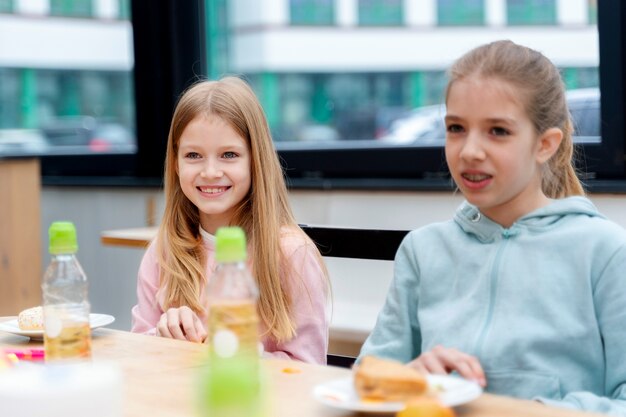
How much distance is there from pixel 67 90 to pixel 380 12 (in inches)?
67.8

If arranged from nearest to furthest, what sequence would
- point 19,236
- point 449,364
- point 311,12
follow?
point 449,364 < point 311,12 < point 19,236

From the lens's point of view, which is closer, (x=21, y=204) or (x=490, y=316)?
(x=490, y=316)

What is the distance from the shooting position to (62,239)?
1.22 meters

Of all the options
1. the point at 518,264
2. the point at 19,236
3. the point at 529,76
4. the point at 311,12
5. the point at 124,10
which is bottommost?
the point at 19,236

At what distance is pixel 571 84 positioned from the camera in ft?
9.82

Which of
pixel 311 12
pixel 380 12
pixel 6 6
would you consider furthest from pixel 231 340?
pixel 6 6

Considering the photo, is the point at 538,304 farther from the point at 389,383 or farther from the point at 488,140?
the point at 389,383

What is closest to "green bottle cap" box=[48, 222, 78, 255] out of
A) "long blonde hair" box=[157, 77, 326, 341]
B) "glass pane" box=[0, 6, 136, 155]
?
"long blonde hair" box=[157, 77, 326, 341]

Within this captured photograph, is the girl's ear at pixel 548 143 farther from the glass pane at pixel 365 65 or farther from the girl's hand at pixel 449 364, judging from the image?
→ the glass pane at pixel 365 65

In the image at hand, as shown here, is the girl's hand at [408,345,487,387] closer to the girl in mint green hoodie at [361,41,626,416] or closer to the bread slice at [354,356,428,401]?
the girl in mint green hoodie at [361,41,626,416]

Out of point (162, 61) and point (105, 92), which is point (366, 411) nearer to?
point (162, 61)

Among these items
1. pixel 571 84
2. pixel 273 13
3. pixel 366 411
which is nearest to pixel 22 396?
pixel 366 411

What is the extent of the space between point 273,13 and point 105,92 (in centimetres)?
104

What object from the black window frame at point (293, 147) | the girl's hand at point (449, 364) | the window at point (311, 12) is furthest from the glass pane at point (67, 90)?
the girl's hand at point (449, 364)
